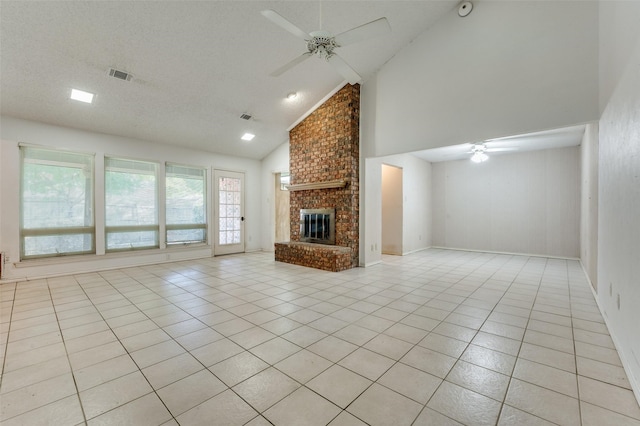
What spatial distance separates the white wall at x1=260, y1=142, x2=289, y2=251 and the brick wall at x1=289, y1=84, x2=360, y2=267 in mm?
1418

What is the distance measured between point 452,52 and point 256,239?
20.8 feet

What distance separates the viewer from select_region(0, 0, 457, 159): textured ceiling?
10.4 ft

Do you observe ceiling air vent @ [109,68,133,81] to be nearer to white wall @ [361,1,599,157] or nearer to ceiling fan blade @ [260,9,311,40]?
ceiling fan blade @ [260,9,311,40]

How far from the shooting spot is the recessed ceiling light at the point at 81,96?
413 cm

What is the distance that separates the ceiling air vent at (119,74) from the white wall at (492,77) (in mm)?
4079

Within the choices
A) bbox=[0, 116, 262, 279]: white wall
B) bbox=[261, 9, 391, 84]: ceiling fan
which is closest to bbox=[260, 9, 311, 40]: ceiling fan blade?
bbox=[261, 9, 391, 84]: ceiling fan

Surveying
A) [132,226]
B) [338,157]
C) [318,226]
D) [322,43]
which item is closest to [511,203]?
[338,157]

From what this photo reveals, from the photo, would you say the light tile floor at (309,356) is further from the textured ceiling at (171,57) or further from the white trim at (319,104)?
the white trim at (319,104)

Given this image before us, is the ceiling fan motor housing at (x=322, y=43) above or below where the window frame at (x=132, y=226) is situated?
above

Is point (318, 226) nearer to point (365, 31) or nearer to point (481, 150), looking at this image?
point (365, 31)

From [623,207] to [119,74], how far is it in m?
5.85

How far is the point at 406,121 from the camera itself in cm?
474

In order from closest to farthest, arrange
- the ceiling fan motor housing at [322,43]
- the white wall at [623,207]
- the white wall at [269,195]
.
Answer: the white wall at [623,207]
the ceiling fan motor housing at [322,43]
the white wall at [269,195]

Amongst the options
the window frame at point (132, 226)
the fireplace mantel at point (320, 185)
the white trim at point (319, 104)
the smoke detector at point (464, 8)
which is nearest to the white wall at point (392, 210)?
the fireplace mantel at point (320, 185)
